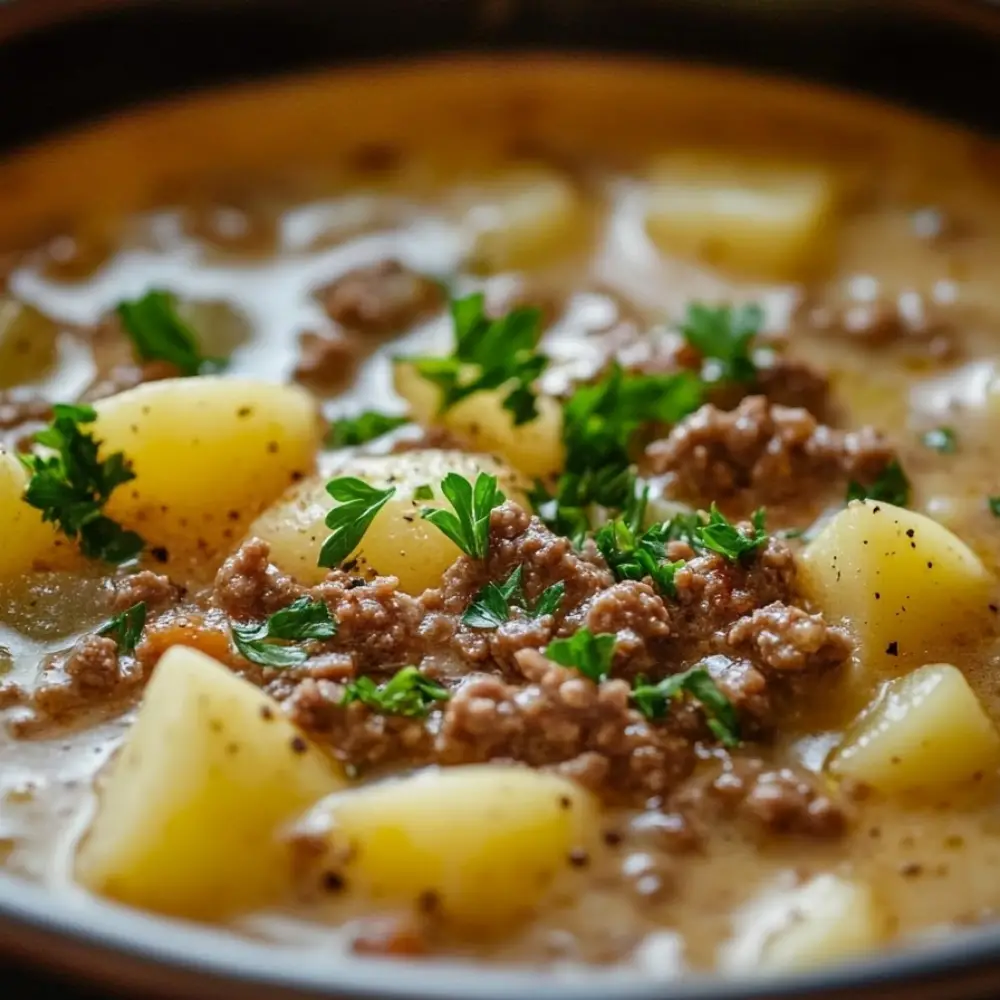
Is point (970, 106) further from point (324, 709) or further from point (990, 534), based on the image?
point (324, 709)

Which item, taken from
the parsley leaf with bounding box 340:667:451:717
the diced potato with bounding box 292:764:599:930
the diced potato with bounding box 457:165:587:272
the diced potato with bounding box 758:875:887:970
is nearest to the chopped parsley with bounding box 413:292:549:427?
the diced potato with bounding box 457:165:587:272

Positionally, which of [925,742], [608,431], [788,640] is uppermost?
[608,431]

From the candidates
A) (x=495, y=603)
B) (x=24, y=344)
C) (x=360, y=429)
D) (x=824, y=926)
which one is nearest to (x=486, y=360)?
(x=360, y=429)

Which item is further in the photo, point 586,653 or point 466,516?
point 466,516

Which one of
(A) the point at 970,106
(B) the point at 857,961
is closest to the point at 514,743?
(B) the point at 857,961

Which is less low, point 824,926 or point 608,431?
point 608,431

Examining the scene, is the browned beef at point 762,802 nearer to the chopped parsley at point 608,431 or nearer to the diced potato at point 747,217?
the chopped parsley at point 608,431

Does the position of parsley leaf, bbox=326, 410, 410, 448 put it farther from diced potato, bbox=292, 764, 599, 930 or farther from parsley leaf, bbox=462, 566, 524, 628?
diced potato, bbox=292, 764, 599, 930

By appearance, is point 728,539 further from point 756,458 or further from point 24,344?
point 24,344
